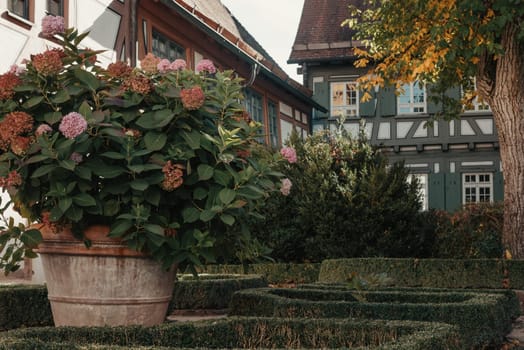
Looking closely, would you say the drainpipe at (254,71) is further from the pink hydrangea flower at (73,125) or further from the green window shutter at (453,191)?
the pink hydrangea flower at (73,125)

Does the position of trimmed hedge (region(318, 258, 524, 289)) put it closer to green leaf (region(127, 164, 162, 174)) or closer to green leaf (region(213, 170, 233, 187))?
green leaf (region(213, 170, 233, 187))

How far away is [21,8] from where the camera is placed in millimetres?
10672

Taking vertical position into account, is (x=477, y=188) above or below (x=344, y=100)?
below

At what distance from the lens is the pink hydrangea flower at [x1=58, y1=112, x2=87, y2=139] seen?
458 cm

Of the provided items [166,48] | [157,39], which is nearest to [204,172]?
[157,39]

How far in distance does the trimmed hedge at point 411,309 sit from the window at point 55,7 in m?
5.91

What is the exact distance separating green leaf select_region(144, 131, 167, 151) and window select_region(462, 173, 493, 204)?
19.9 metres

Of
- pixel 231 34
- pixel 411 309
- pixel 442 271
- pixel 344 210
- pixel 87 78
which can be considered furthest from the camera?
pixel 231 34

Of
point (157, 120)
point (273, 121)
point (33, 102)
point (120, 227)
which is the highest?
point (273, 121)

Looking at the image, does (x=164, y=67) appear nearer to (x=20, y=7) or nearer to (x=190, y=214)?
(x=190, y=214)

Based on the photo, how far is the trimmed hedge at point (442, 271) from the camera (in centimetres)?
1123

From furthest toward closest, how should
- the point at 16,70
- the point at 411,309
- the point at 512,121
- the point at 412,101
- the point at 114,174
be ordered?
the point at 412,101 < the point at 512,121 < the point at 411,309 < the point at 16,70 < the point at 114,174

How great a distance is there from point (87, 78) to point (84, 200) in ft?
2.50

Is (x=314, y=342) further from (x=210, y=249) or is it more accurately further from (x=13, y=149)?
(x=13, y=149)
